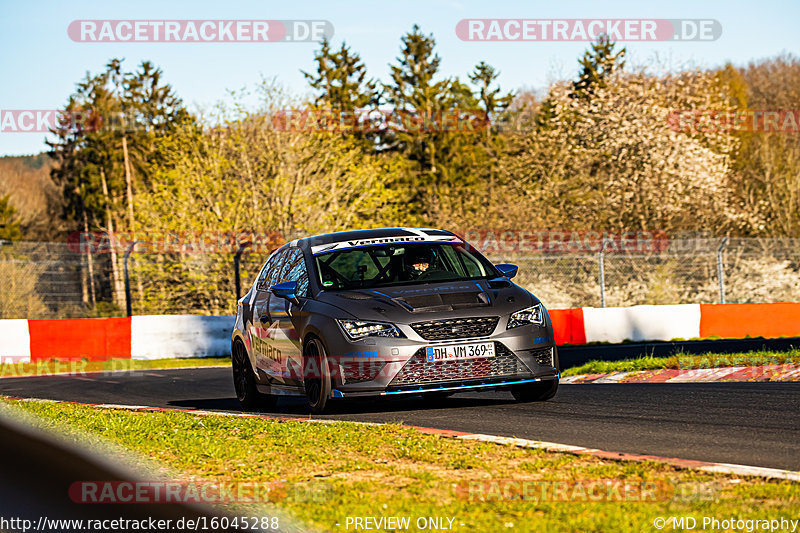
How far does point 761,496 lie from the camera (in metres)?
4.96

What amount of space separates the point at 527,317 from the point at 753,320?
530 inches

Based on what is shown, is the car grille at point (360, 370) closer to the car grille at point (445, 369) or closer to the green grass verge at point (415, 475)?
the car grille at point (445, 369)

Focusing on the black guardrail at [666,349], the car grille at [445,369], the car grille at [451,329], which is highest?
the car grille at [451,329]

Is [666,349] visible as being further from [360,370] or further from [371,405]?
[360,370]

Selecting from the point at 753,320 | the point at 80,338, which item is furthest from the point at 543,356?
the point at 80,338

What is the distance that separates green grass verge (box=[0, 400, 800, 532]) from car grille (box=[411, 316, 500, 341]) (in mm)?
1078

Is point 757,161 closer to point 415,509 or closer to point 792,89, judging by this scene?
point 792,89

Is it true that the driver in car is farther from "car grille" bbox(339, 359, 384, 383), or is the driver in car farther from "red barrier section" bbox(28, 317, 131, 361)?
"red barrier section" bbox(28, 317, 131, 361)

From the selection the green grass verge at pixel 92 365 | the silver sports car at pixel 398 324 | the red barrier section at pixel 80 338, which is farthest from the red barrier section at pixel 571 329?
the silver sports car at pixel 398 324

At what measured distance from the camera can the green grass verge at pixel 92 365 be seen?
65.6 ft

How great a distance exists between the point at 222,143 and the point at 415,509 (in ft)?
98.9

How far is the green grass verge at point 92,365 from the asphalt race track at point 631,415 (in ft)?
22.3

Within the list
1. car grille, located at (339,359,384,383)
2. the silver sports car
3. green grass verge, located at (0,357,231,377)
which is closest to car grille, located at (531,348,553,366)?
the silver sports car

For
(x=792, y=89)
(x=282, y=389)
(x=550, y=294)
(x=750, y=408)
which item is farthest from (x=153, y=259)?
(x=792, y=89)
